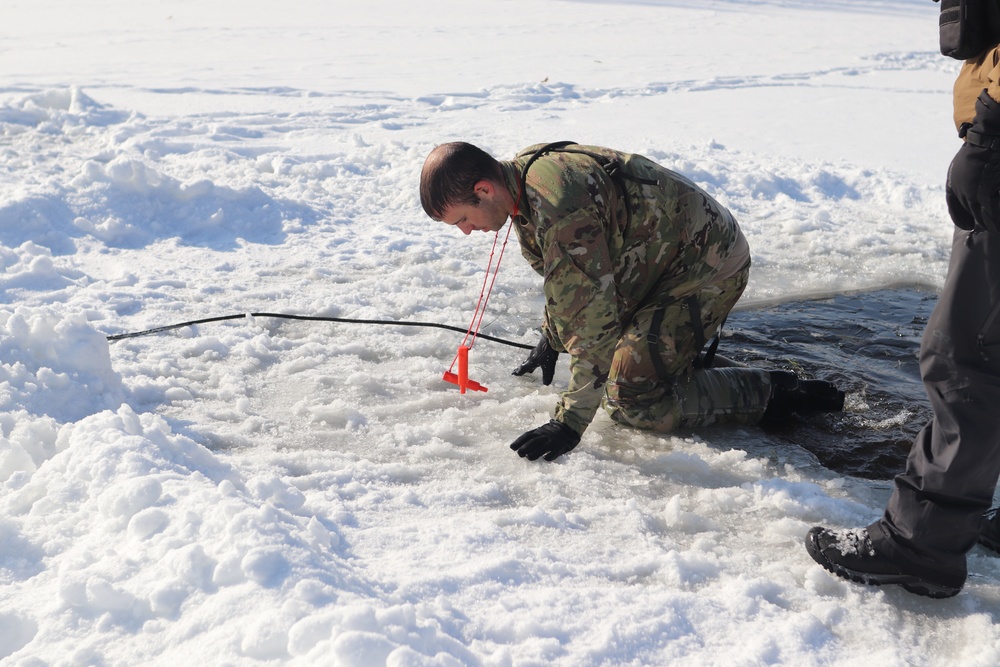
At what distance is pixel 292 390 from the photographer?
11.4 feet

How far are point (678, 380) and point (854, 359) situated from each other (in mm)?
1243

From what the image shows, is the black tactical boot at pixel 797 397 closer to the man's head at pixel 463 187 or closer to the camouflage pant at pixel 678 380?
the camouflage pant at pixel 678 380

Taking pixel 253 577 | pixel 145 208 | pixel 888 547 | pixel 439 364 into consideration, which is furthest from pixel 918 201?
pixel 253 577

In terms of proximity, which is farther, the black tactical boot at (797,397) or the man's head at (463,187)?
the black tactical boot at (797,397)

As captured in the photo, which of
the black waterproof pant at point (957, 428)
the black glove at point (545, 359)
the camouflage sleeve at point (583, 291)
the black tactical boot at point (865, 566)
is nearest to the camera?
the black waterproof pant at point (957, 428)

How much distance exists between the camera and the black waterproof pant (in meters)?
2.01

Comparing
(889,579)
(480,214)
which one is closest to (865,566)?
(889,579)

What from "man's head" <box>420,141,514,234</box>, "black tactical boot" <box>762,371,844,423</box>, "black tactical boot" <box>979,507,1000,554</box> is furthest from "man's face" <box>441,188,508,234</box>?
"black tactical boot" <box>979,507,1000,554</box>

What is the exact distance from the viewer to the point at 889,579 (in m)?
2.26

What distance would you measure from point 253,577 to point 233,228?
387cm

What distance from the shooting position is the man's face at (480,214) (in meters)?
2.64

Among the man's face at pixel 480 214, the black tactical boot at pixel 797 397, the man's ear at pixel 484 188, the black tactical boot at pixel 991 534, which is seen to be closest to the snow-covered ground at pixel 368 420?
the black tactical boot at pixel 991 534

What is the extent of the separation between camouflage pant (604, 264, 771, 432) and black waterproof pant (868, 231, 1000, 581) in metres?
1.06

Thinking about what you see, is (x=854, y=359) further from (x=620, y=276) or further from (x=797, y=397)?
(x=620, y=276)
